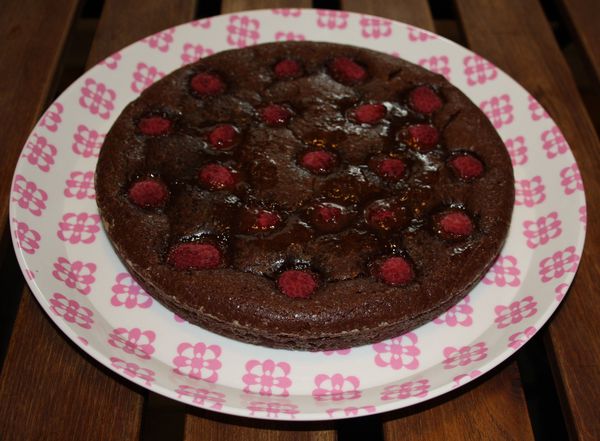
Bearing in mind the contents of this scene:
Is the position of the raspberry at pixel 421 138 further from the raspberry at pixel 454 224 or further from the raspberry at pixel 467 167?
the raspberry at pixel 454 224

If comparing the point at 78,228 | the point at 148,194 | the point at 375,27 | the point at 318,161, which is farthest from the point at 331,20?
the point at 78,228

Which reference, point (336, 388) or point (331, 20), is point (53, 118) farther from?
point (336, 388)

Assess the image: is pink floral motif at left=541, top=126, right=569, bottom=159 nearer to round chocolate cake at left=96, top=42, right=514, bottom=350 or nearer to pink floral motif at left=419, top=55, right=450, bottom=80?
round chocolate cake at left=96, top=42, right=514, bottom=350

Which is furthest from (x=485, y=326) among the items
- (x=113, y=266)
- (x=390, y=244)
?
(x=113, y=266)

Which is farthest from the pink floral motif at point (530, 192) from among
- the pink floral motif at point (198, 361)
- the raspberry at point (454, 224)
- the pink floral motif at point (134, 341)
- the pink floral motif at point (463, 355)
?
the pink floral motif at point (134, 341)

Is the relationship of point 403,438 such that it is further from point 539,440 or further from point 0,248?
point 0,248

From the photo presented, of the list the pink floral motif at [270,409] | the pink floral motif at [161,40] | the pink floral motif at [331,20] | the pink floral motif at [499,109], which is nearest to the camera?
the pink floral motif at [270,409]
